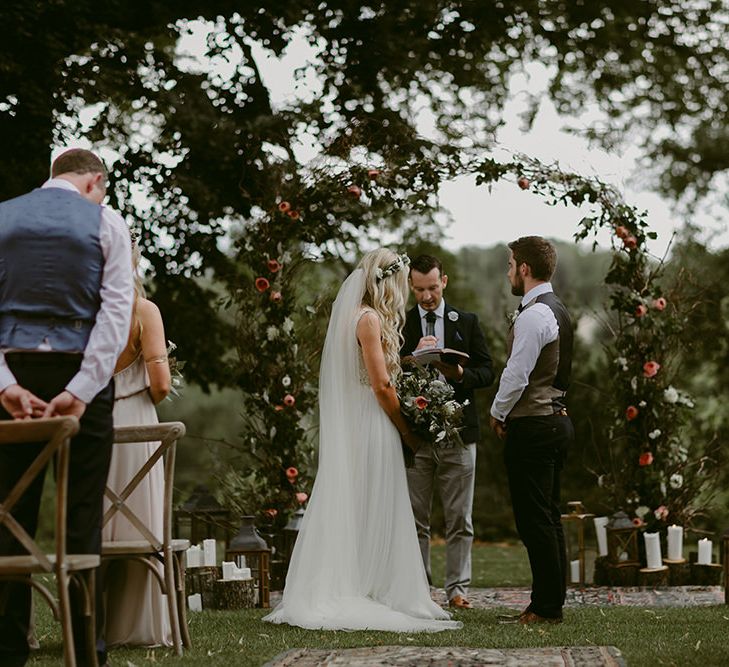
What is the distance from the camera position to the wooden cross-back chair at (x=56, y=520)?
4215 millimetres

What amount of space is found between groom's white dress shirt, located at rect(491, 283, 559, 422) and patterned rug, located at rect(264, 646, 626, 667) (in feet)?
5.04

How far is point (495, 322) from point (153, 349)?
1133 cm

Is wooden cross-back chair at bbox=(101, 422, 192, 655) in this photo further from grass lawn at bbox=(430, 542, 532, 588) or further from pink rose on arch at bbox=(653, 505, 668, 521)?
pink rose on arch at bbox=(653, 505, 668, 521)

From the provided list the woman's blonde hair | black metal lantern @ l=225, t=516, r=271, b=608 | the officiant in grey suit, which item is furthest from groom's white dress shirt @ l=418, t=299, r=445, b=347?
the woman's blonde hair

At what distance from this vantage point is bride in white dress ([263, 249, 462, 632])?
6836 millimetres

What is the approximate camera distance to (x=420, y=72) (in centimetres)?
1357

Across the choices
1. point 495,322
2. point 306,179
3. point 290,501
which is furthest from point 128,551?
point 495,322

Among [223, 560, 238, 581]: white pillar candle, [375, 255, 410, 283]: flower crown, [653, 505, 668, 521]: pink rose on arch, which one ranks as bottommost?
[223, 560, 238, 581]: white pillar candle

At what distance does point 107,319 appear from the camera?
15.3ft

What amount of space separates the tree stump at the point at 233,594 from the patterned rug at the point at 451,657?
8.87 ft

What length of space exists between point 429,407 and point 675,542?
363 centimetres

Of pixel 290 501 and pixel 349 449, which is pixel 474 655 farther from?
pixel 290 501

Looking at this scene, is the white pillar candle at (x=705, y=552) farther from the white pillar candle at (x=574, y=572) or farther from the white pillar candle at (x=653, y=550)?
the white pillar candle at (x=574, y=572)

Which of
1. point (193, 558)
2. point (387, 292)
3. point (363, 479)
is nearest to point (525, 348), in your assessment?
point (387, 292)
